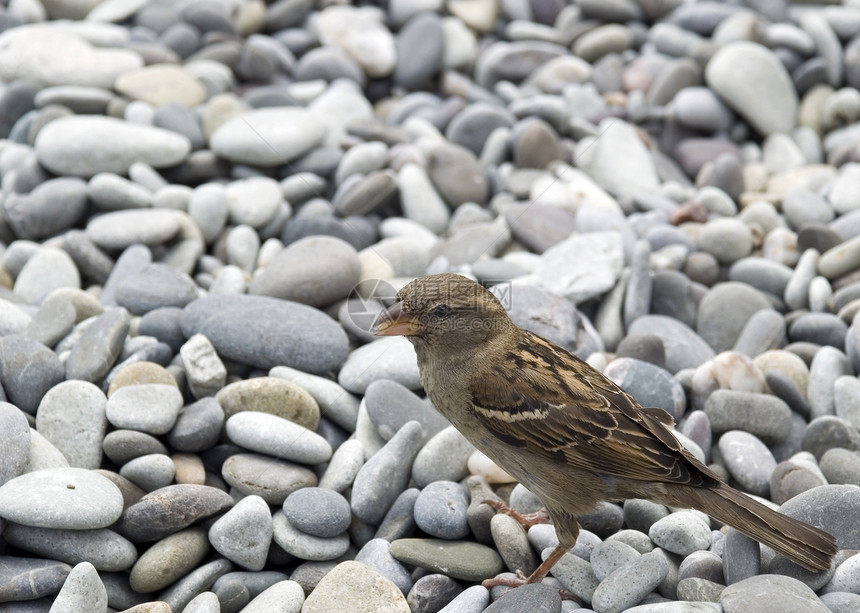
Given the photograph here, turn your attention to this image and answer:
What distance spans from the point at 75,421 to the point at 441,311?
1840mm

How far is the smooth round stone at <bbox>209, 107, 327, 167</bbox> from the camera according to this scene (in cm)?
627

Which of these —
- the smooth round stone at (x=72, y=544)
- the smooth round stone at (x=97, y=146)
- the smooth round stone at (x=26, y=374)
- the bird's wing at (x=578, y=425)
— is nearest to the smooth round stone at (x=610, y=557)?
the bird's wing at (x=578, y=425)

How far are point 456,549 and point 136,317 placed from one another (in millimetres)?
2379

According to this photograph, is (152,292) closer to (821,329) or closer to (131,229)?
(131,229)

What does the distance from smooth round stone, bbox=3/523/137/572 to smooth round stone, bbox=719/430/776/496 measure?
9.32ft

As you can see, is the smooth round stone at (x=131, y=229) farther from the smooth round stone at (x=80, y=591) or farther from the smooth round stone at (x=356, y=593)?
the smooth round stone at (x=356, y=593)

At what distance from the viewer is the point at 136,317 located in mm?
4848

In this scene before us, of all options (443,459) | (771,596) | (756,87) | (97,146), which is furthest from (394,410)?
(756,87)

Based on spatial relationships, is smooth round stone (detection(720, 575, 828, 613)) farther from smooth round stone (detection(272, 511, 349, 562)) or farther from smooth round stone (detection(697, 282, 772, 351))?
smooth round stone (detection(697, 282, 772, 351))

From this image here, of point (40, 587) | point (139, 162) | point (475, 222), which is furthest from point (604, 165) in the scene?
point (40, 587)

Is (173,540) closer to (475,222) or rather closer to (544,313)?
(544,313)

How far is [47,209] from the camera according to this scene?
5637 millimetres

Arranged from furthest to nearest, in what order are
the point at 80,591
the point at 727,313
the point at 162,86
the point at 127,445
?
the point at 162,86
the point at 727,313
the point at 127,445
the point at 80,591

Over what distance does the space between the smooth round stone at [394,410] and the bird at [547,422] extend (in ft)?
2.01
